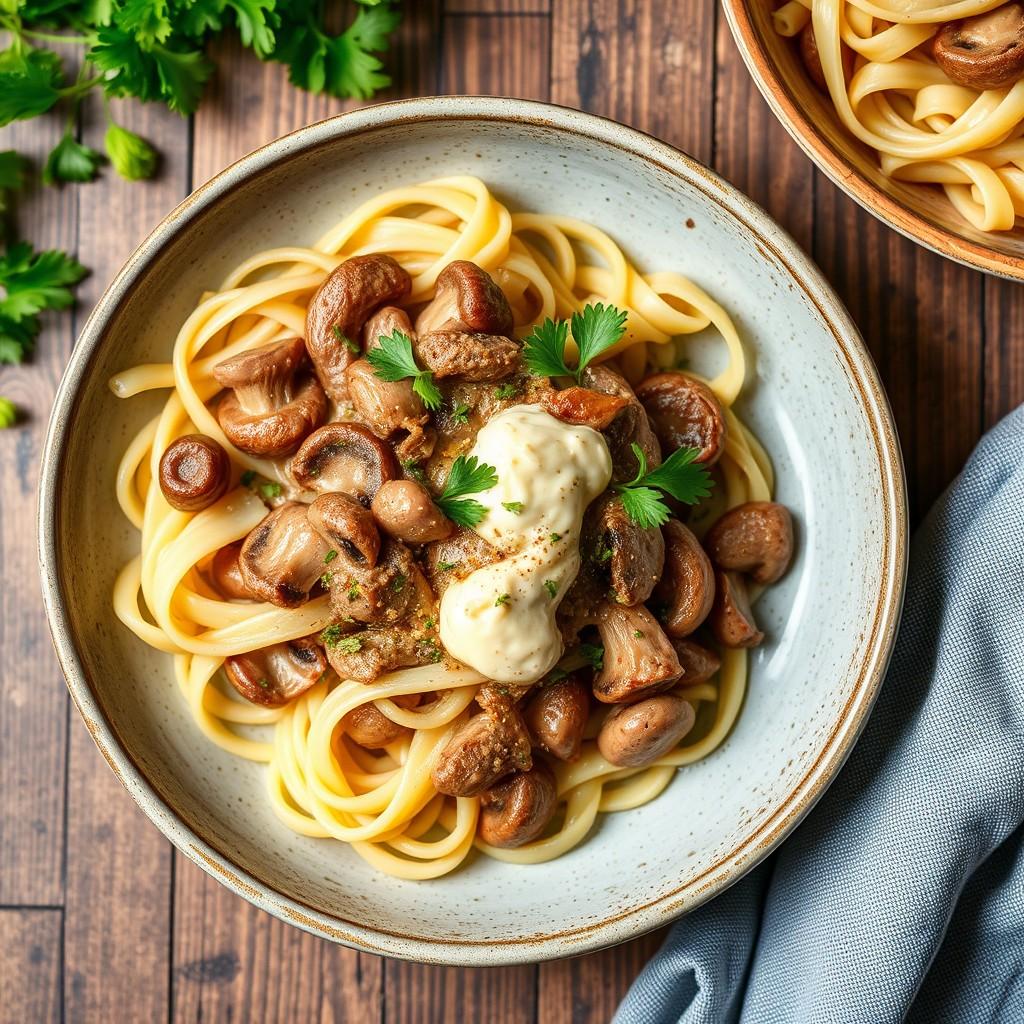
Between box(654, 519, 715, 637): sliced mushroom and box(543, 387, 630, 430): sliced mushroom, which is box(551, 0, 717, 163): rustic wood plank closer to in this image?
box(543, 387, 630, 430): sliced mushroom

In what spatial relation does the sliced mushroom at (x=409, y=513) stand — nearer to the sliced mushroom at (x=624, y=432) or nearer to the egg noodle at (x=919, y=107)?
the sliced mushroom at (x=624, y=432)

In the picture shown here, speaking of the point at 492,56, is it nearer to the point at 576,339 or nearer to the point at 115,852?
the point at 576,339

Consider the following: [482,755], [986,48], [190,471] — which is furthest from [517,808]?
[986,48]

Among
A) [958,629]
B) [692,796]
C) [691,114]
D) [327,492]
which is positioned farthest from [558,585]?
[691,114]

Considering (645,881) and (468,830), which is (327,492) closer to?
(468,830)

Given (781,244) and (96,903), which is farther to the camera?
(96,903)

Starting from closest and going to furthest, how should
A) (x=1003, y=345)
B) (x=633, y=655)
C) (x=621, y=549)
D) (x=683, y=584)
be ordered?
(x=621, y=549)
(x=633, y=655)
(x=683, y=584)
(x=1003, y=345)

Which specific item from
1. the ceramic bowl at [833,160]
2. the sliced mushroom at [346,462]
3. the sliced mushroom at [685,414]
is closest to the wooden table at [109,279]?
the ceramic bowl at [833,160]
